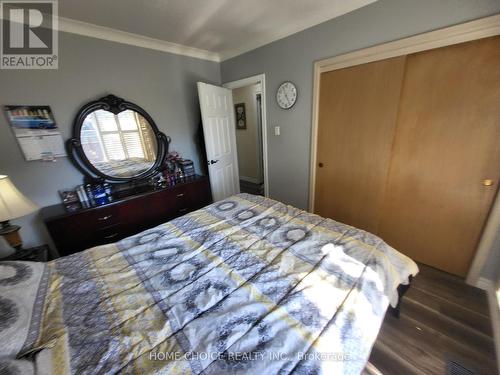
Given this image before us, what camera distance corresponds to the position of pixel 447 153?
159cm

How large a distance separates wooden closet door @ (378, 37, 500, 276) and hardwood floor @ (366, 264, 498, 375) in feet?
1.18

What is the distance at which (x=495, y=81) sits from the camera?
136 centimetres

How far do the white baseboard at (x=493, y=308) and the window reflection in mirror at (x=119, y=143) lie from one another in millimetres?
3298

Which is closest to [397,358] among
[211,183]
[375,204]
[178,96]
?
[375,204]

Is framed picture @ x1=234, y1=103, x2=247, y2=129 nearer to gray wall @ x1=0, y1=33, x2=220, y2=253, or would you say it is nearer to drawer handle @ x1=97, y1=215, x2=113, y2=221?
gray wall @ x1=0, y1=33, x2=220, y2=253

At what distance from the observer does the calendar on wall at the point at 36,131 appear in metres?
1.71

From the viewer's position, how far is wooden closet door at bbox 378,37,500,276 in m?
1.42

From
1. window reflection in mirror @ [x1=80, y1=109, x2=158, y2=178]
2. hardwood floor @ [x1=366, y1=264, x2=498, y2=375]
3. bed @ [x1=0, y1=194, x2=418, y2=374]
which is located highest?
window reflection in mirror @ [x1=80, y1=109, x2=158, y2=178]

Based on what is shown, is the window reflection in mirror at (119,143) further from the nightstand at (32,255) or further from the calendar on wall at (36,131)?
the nightstand at (32,255)

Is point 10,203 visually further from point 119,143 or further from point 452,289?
point 452,289

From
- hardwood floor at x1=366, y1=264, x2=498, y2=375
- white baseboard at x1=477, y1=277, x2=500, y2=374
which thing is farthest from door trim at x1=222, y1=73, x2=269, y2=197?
white baseboard at x1=477, y1=277, x2=500, y2=374

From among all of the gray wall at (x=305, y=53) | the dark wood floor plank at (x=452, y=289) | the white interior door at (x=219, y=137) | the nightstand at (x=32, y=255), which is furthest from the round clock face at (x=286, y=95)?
the nightstand at (x=32, y=255)

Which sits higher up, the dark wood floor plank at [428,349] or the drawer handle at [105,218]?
the drawer handle at [105,218]

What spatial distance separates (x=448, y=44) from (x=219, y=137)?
7.99 ft
